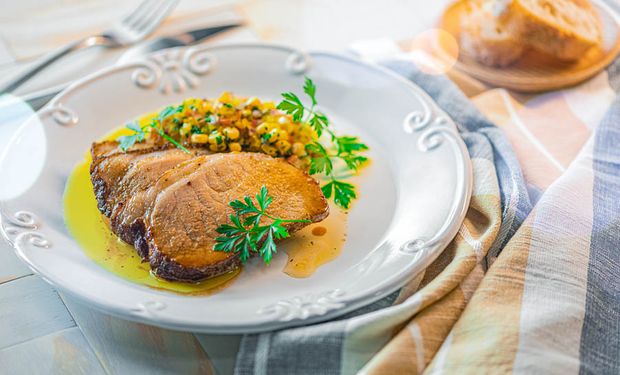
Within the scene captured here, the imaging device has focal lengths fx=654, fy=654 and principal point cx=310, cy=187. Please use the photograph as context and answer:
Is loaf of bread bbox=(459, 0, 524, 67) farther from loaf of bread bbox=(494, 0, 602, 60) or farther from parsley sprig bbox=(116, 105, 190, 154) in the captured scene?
parsley sprig bbox=(116, 105, 190, 154)

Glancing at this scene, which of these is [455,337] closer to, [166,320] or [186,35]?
[166,320]

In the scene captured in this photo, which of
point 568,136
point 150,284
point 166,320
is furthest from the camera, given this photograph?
point 568,136

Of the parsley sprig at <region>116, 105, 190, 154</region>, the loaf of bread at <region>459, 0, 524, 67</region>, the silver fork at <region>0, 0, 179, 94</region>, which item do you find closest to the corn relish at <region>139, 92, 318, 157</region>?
the parsley sprig at <region>116, 105, 190, 154</region>

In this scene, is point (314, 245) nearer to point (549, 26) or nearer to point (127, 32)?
point (549, 26)

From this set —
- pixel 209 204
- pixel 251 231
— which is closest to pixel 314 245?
pixel 251 231

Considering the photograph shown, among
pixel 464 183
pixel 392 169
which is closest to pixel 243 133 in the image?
pixel 392 169

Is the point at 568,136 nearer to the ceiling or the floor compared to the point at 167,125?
nearer to the floor
